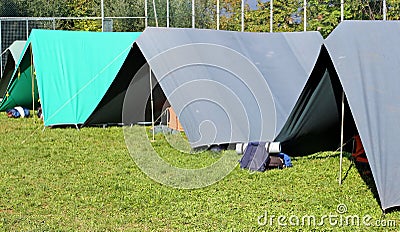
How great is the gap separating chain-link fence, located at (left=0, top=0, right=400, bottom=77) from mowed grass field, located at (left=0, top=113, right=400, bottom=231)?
194 inches

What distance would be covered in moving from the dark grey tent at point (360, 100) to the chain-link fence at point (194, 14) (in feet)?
16.6

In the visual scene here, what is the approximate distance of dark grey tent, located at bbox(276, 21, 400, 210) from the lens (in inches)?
181

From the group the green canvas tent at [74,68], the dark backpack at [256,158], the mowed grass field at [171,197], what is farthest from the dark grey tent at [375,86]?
the green canvas tent at [74,68]

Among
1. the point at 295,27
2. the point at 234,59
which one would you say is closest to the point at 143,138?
the point at 234,59

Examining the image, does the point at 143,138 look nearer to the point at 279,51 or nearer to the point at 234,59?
the point at 234,59

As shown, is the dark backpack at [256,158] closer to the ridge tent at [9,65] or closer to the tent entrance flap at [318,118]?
the tent entrance flap at [318,118]

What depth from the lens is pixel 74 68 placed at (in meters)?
9.27

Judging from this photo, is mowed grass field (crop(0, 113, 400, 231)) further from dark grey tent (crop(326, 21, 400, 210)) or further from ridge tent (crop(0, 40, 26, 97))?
ridge tent (crop(0, 40, 26, 97))

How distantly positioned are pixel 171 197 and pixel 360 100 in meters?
1.80

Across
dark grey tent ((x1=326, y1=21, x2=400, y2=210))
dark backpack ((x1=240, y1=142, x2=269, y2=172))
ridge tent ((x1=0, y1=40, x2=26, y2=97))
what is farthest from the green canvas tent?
dark grey tent ((x1=326, y1=21, x2=400, y2=210))

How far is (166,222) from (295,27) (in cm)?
1069

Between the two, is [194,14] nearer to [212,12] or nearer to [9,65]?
[212,12]

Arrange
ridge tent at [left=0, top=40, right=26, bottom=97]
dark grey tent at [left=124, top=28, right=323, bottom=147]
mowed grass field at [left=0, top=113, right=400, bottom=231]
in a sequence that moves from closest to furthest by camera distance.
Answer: mowed grass field at [left=0, top=113, right=400, bottom=231] → dark grey tent at [left=124, top=28, right=323, bottom=147] → ridge tent at [left=0, top=40, right=26, bottom=97]

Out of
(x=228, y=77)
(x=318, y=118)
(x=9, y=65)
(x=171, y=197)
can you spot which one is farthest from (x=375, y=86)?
(x=9, y=65)
